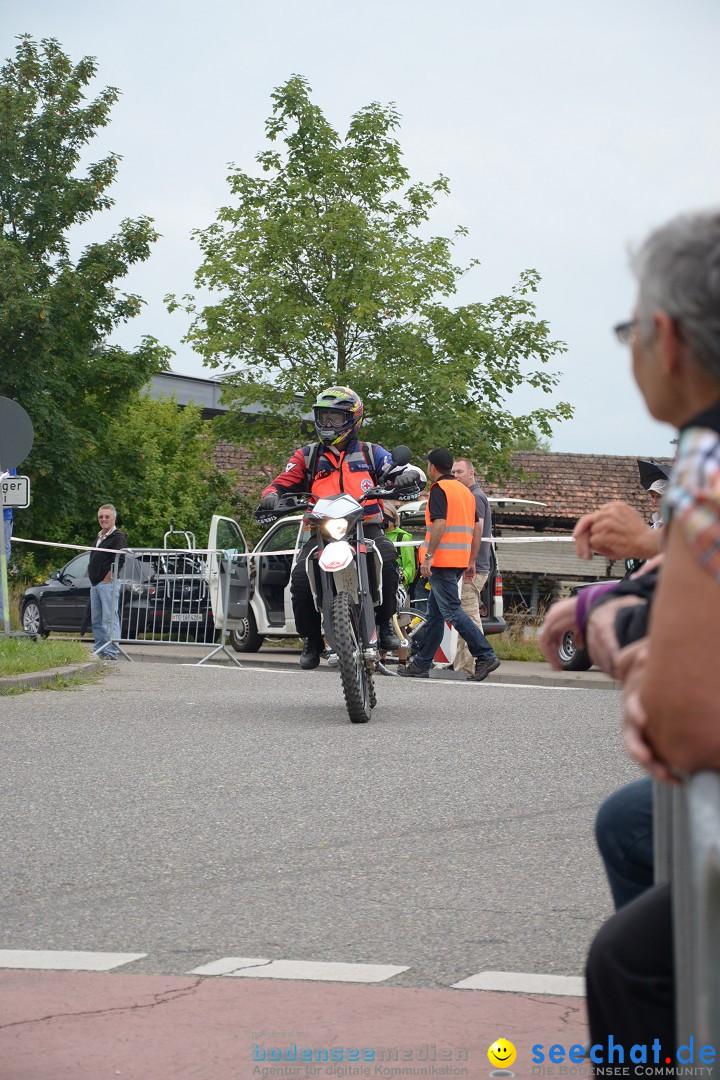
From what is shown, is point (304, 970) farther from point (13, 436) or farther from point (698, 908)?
point (13, 436)

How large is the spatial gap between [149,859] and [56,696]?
6.88 m

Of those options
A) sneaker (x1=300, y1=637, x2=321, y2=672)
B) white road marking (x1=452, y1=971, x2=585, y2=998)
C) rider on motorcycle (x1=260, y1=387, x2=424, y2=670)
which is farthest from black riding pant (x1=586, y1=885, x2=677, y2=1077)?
sneaker (x1=300, y1=637, x2=321, y2=672)

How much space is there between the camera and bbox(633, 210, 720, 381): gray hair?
75.0 inches

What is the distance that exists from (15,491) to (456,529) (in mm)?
5569

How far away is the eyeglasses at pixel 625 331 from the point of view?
2.11 meters

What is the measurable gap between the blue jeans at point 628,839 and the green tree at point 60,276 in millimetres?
29852

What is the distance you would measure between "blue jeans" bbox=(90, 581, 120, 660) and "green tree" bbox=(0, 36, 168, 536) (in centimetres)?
1347

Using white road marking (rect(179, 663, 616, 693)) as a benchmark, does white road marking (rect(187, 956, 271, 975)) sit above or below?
above

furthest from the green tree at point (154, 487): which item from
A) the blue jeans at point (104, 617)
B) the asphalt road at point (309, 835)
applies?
the asphalt road at point (309, 835)

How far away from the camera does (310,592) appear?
10.9 meters

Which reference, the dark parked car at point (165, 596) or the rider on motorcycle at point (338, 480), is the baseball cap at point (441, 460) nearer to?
the rider on motorcycle at point (338, 480)

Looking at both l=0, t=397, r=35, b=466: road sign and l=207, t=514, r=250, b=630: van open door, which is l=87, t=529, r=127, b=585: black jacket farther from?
l=0, t=397, r=35, b=466: road sign

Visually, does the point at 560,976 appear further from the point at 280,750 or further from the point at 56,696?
the point at 56,696

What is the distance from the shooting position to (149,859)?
6039 millimetres
